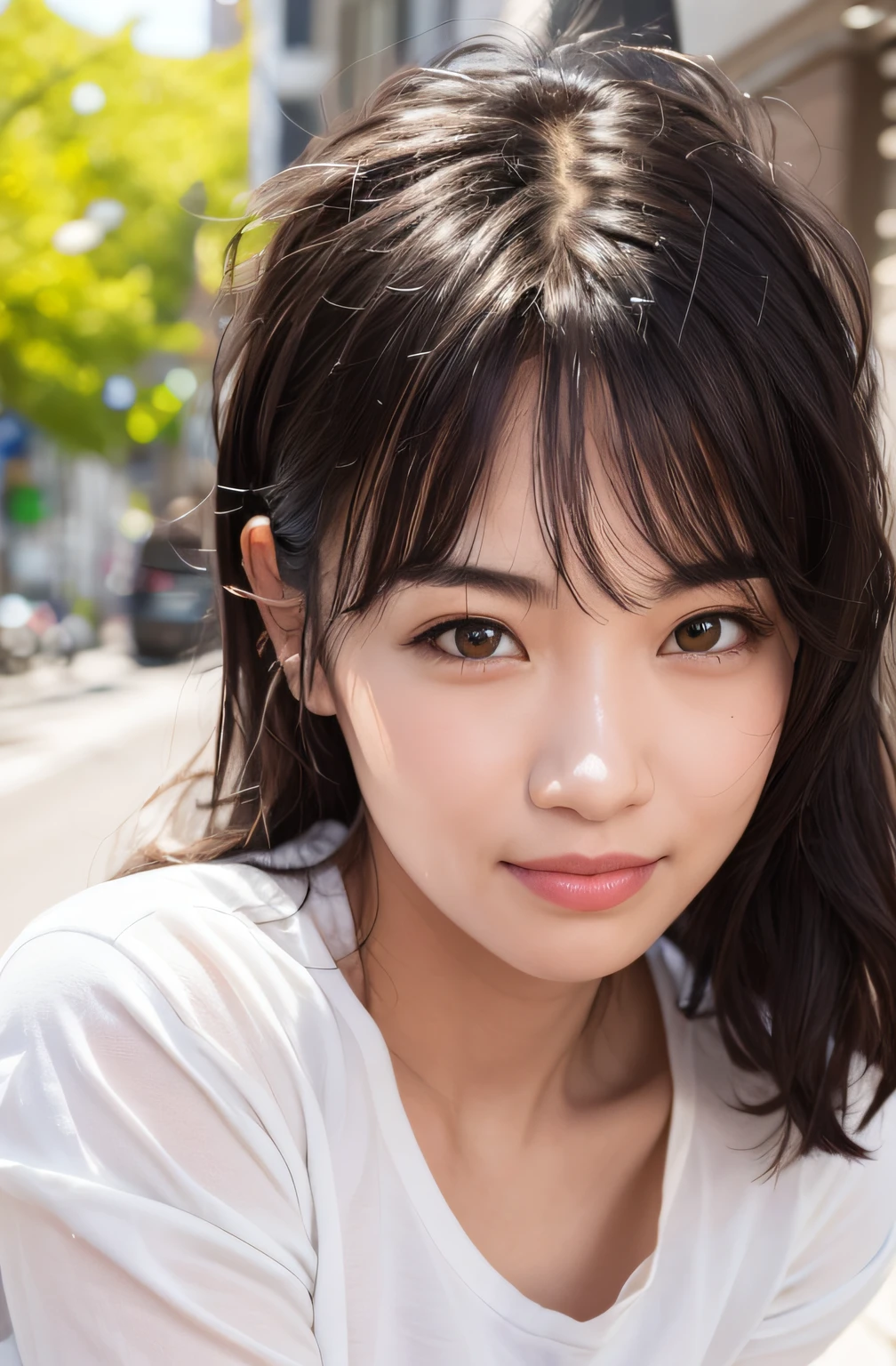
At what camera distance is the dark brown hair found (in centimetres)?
116

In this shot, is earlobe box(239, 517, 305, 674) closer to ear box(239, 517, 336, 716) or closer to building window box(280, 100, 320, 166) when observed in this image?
ear box(239, 517, 336, 716)

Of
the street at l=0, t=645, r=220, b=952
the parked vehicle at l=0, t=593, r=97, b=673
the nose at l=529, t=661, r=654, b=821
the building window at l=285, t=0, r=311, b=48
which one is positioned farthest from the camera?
the building window at l=285, t=0, r=311, b=48

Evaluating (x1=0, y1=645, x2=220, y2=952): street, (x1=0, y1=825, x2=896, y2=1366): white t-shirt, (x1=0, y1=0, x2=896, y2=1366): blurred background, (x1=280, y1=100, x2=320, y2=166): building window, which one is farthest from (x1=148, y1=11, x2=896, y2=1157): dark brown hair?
(x1=280, y1=100, x2=320, y2=166): building window

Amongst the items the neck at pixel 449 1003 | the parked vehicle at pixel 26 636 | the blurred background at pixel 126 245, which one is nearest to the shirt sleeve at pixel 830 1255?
the neck at pixel 449 1003

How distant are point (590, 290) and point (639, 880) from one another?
537mm

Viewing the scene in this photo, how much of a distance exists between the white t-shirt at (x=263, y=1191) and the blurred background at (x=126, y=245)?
245 centimetres

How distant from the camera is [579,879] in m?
1.16

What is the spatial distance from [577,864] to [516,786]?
88mm

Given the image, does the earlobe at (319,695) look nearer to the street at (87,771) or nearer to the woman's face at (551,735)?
the woman's face at (551,735)

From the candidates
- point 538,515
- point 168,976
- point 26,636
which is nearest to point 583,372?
point 538,515

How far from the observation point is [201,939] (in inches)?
49.2

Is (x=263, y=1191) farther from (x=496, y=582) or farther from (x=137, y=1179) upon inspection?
(x=496, y=582)

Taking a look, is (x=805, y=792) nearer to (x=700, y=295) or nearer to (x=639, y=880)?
(x=639, y=880)

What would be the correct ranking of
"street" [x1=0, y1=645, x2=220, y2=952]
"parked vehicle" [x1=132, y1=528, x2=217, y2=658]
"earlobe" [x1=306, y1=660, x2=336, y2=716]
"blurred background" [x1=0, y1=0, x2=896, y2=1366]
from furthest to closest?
"parked vehicle" [x1=132, y1=528, x2=217, y2=658] < "blurred background" [x1=0, y1=0, x2=896, y2=1366] < "street" [x1=0, y1=645, x2=220, y2=952] < "earlobe" [x1=306, y1=660, x2=336, y2=716]
